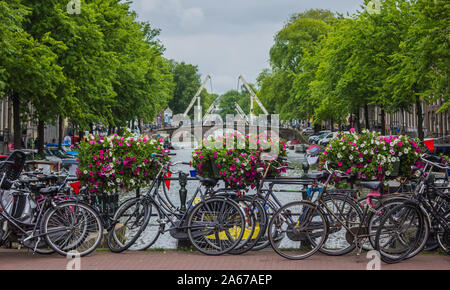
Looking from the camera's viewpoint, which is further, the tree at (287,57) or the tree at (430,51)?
the tree at (287,57)

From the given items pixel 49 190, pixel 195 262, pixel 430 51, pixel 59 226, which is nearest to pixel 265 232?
pixel 195 262

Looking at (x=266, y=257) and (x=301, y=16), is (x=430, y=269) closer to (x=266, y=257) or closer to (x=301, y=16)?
(x=266, y=257)

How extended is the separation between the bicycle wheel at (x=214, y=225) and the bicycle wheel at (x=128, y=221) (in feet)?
2.03

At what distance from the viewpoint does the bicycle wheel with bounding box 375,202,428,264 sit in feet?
25.1

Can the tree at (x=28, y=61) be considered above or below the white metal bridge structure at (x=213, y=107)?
below

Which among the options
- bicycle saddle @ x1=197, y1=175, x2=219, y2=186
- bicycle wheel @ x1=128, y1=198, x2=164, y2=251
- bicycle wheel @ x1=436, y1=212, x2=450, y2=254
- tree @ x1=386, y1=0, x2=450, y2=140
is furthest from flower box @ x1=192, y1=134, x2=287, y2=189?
tree @ x1=386, y1=0, x2=450, y2=140

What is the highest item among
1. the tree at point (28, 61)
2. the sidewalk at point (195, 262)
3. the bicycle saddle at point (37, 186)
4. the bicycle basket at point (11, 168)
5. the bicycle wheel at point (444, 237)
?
the tree at point (28, 61)

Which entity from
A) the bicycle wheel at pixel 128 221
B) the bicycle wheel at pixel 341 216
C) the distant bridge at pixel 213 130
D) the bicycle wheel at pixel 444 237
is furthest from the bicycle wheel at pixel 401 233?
the distant bridge at pixel 213 130

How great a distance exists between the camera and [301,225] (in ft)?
26.3

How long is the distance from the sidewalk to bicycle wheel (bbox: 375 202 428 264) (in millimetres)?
143

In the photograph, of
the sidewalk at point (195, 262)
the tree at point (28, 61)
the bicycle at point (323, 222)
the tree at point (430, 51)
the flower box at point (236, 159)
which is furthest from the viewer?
the tree at point (430, 51)

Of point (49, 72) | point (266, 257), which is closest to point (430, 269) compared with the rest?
point (266, 257)

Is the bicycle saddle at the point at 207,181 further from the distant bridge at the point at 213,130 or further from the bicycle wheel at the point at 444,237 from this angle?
the distant bridge at the point at 213,130

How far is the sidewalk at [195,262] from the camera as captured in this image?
24.2 ft
